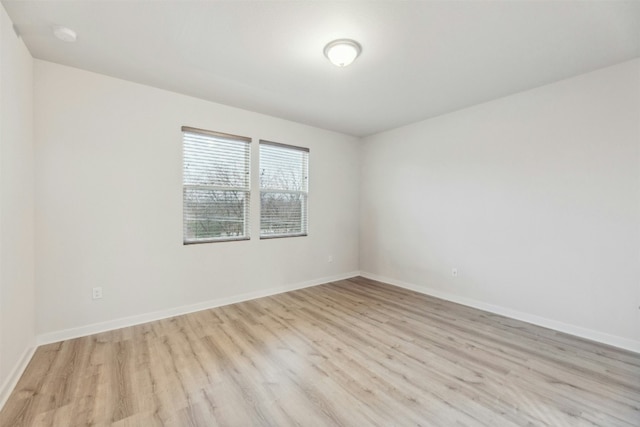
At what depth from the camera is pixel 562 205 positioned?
2.86 metres

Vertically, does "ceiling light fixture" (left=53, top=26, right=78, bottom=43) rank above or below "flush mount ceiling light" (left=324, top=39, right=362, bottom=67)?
above

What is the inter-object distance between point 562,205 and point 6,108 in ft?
15.9

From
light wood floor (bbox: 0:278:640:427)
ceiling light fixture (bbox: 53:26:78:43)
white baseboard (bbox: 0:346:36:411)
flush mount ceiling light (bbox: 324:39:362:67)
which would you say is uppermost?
ceiling light fixture (bbox: 53:26:78:43)

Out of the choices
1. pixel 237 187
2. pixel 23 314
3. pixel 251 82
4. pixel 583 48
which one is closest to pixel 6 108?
pixel 23 314

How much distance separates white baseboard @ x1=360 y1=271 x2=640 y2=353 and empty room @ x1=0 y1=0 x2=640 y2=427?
0.02m

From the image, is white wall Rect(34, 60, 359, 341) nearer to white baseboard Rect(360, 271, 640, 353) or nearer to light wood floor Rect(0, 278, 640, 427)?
light wood floor Rect(0, 278, 640, 427)

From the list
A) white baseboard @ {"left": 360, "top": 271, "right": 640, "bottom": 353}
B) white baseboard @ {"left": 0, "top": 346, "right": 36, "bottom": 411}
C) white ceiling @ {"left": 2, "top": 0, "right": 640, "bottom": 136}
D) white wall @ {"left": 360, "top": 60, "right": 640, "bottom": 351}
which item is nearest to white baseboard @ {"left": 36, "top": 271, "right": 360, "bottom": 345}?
white baseboard @ {"left": 0, "top": 346, "right": 36, "bottom": 411}

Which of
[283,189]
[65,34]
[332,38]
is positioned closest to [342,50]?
[332,38]

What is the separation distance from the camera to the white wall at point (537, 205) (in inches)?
100.0

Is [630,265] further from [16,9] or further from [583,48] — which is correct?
[16,9]

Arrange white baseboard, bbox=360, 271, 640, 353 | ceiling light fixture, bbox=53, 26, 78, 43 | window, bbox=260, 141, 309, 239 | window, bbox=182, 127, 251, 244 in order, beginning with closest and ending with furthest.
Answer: ceiling light fixture, bbox=53, 26, 78, 43, white baseboard, bbox=360, 271, 640, 353, window, bbox=182, 127, 251, 244, window, bbox=260, 141, 309, 239

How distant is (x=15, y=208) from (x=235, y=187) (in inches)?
79.1

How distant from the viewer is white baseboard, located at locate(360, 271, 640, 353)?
2.51 meters

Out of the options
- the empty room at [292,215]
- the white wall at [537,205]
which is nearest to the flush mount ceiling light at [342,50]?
the empty room at [292,215]
